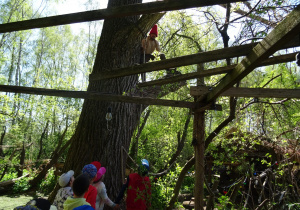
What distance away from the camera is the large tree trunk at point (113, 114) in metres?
4.26

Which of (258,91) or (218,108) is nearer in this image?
(258,91)

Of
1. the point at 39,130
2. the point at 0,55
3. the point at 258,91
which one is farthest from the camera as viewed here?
the point at 39,130

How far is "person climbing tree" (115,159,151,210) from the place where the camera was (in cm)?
376

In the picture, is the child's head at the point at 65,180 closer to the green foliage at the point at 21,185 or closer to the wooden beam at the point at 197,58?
the wooden beam at the point at 197,58

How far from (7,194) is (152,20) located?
9.50m

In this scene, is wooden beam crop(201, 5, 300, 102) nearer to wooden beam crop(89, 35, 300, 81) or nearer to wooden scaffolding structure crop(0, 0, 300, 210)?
wooden scaffolding structure crop(0, 0, 300, 210)

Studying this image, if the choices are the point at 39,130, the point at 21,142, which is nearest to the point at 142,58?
the point at 21,142

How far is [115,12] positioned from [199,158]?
2.37 m

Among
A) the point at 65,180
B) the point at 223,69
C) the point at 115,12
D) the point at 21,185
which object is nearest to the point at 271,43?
the point at 115,12

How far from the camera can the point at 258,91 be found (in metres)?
3.08

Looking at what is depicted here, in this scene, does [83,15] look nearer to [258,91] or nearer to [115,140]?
[258,91]

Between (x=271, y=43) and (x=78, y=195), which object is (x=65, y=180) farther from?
(x=271, y=43)

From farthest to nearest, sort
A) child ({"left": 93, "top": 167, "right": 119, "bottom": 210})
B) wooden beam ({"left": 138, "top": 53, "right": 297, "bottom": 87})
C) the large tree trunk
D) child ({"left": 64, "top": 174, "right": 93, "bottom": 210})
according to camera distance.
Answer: the large tree trunk, child ({"left": 93, "top": 167, "right": 119, "bottom": 210}), wooden beam ({"left": 138, "top": 53, "right": 297, "bottom": 87}), child ({"left": 64, "top": 174, "right": 93, "bottom": 210})

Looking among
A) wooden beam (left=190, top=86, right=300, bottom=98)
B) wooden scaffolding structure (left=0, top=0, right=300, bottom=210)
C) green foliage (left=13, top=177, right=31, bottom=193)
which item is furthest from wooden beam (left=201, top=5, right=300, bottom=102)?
green foliage (left=13, top=177, right=31, bottom=193)
